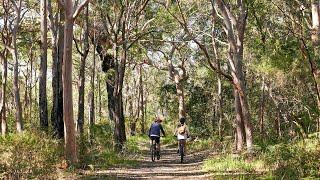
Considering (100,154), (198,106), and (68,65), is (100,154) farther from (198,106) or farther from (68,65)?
(198,106)

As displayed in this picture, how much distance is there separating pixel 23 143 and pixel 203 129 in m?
25.1

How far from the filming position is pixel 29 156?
11.4m

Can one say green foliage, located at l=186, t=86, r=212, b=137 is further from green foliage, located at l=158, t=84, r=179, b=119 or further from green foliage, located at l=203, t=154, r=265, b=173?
green foliage, located at l=203, t=154, r=265, b=173

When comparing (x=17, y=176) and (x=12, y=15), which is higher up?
(x=12, y=15)

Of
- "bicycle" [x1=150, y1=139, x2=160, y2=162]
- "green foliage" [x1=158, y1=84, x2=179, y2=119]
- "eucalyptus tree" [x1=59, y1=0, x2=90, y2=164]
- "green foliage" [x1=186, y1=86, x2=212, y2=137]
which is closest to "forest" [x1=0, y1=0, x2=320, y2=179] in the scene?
"eucalyptus tree" [x1=59, y1=0, x2=90, y2=164]

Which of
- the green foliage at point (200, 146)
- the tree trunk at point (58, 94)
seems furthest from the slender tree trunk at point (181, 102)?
the tree trunk at point (58, 94)

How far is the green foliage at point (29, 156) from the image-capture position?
9.91m

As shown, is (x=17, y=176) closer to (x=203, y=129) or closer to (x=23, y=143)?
(x=23, y=143)

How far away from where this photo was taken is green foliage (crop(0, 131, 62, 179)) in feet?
32.5

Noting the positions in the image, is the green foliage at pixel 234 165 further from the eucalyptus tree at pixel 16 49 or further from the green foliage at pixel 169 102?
the green foliage at pixel 169 102

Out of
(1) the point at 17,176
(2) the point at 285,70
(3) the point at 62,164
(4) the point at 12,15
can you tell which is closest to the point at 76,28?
(4) the point at 12,15

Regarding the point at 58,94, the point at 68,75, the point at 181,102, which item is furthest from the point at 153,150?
the point at 181,102

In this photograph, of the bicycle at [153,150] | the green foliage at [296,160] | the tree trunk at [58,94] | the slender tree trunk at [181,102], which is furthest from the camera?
the slender tree trunk at [181,102]

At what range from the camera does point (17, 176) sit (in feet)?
30.9
